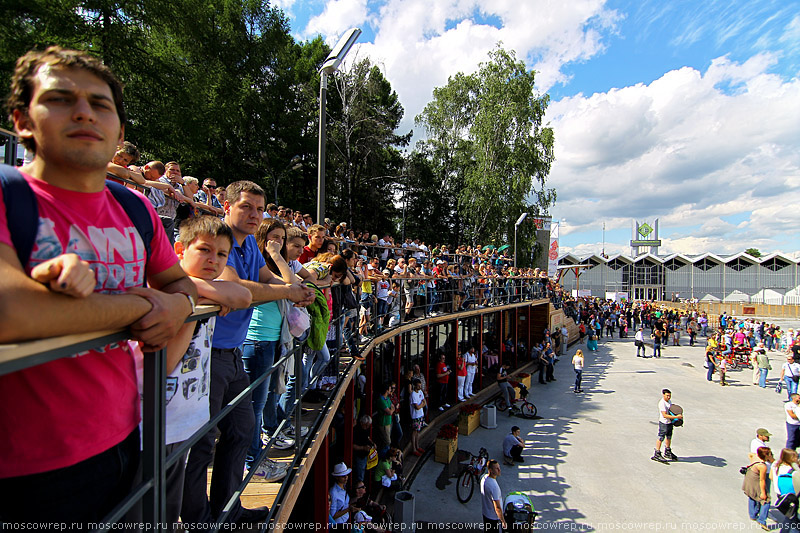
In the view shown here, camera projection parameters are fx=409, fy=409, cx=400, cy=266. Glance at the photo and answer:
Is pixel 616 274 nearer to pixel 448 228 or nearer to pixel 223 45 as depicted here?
pixel 448 228

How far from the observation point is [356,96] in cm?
2514

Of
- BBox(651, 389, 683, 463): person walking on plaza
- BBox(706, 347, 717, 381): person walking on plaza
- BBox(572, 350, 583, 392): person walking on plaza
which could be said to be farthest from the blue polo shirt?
BBox(706, 347, 717, 381): person walking on plaza

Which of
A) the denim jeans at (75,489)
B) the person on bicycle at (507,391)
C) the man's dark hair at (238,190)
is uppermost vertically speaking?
the man's dark hair at (238,190)

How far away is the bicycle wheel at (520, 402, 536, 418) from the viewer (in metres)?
15.1

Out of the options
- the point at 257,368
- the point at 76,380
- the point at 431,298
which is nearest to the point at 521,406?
the point at 431,298

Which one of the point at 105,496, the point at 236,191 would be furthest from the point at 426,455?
the point at 105,496

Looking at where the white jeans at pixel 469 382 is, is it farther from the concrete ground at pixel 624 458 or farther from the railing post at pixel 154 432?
the railing post at pixel 154 432

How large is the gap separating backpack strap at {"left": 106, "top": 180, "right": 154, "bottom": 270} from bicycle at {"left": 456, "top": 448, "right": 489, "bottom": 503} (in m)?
10.1

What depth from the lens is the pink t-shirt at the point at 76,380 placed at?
1.11 meters

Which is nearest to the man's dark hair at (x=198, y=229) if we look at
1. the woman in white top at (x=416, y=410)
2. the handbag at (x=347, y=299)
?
the handbag at (x=347, y=299)

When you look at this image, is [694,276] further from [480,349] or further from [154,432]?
[154,432]

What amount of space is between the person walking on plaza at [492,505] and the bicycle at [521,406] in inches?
284

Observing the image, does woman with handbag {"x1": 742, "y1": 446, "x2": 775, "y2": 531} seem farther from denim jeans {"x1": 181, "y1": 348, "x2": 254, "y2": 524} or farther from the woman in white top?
denim jeans {"x1": 181, "y1": 348, "x2": 254, "y2": 524}

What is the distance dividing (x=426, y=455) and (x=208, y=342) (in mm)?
11010
